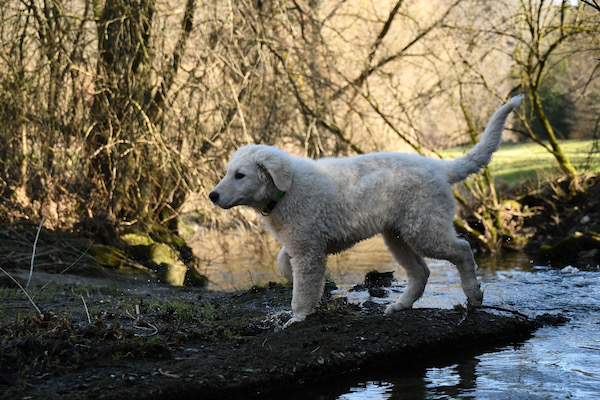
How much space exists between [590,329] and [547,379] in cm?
162

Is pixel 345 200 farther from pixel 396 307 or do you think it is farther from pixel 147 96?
pixel 147 96

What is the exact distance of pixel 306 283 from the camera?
589 cm

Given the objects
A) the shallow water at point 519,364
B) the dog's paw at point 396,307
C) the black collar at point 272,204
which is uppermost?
the black collar at point 272,204

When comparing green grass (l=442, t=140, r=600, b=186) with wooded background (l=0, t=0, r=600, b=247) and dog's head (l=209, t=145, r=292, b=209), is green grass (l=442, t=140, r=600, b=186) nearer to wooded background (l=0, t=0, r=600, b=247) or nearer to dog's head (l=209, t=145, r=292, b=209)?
wooded background (l=0, t=0, r=600, b=247)

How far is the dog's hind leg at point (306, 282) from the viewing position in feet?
19.3

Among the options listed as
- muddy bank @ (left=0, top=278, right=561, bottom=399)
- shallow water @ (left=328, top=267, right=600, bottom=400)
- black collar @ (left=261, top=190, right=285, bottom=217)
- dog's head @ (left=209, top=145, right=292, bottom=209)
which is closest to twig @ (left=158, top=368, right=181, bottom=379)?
muddy bank @ (left=0, top=278, right=561, bottom=399)

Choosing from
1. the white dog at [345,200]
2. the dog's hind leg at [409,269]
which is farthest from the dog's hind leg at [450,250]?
the dog's hind leg at [409,269]

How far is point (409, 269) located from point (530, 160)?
11.8m

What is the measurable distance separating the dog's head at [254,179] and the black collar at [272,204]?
0.04 meters

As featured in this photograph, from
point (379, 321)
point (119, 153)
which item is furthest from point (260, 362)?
point (119, 153)

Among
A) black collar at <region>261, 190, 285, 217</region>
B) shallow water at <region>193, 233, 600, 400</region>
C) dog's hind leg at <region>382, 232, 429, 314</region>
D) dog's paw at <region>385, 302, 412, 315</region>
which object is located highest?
black collar at <region>261, 190, 285, 217</region>

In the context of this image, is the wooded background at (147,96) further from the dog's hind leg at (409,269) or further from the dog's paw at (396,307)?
the dog's paw at (396,307)

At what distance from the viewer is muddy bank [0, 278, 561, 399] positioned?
14.8 feet

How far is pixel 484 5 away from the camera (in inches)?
513
